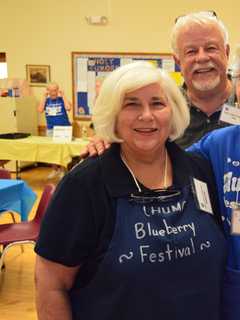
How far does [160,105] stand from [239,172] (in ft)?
1.08

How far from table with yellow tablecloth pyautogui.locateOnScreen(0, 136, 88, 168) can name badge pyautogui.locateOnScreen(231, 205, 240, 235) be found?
5091 mm

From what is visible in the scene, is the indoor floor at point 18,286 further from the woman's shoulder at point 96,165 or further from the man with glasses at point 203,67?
the woman's shoulder at point 96,165

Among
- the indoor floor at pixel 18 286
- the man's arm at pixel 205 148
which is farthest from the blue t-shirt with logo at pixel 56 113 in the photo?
the man's arm at pixel 205 148

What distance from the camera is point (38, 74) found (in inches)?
348

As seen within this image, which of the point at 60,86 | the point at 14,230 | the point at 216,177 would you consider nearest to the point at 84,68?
the point at 60,86

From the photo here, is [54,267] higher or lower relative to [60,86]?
lower

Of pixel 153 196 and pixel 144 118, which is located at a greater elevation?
pixel 144 118

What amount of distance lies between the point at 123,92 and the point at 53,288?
0.64 metres

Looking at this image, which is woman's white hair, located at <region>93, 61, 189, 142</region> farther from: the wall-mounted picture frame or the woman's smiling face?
the wall-mounted picture frame

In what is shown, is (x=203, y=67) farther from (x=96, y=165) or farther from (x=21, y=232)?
(x=21, y=232)

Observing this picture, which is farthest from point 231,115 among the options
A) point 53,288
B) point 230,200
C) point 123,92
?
point 53,288

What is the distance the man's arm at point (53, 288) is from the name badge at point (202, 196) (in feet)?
1.44

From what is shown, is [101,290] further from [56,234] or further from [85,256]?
[56,234]

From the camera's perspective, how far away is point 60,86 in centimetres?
872
